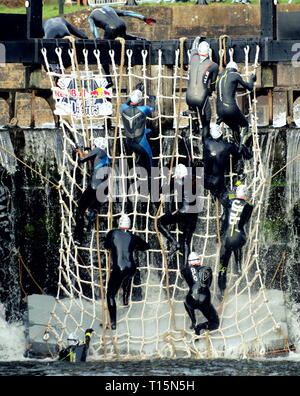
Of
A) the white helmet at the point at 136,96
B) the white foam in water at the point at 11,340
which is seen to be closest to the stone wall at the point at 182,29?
the white foam in water at the point at 11,340

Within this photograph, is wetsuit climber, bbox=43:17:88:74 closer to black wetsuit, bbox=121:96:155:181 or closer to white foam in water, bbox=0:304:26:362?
black wetsuit, bbox=121:96:155:181

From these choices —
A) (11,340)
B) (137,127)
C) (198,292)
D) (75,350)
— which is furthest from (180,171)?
(11,340)

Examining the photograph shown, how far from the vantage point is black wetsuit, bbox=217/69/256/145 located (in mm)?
24297

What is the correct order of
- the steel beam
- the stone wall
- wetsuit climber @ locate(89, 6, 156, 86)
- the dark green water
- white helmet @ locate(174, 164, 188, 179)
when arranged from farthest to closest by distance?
the stone wall, wetsuit climber @ locate(89, 6, 156, 86), the steel beam, white helmet @ locate(174, 164, 188, 179), the dark green water

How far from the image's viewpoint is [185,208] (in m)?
24.7

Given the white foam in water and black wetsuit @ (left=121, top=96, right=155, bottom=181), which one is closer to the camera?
black wetsuit @ (left=121, top=96, right=155, bottom=181)

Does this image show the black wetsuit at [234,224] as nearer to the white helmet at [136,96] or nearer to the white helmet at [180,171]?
the white helmet at [180,171]

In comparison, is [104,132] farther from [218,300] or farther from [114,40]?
[218,300]

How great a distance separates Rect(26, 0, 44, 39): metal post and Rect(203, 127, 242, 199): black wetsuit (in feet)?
10.6

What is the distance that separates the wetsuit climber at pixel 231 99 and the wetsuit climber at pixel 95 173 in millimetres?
1857

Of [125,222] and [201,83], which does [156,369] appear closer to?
[125,222]

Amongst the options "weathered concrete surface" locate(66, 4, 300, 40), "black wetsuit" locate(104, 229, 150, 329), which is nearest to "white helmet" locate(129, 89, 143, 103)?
"black wetsuit" locate(104, 229, 150, 329)
